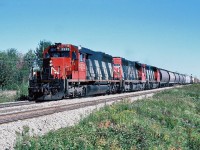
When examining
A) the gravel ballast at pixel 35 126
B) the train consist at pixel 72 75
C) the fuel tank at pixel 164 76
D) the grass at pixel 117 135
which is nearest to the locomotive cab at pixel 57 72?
the train consist at pixel 72 75

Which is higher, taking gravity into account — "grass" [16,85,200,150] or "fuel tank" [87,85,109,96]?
"fuel tank" [87,85,109,96]

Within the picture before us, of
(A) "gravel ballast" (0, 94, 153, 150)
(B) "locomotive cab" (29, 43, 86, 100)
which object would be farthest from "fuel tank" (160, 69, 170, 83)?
(A) "gravel ballast" (0, 94, 153, 150)

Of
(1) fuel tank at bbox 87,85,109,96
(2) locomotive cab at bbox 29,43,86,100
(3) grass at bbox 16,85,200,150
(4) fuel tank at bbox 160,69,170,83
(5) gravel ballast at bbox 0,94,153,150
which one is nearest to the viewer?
(3) grass at bbox 16,85,200,150

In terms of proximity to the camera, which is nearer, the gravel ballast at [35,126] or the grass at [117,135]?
the grass at [117,135]

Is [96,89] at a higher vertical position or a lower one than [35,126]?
higher

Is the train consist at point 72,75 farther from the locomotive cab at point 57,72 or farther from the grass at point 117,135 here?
the grass at point 117,135

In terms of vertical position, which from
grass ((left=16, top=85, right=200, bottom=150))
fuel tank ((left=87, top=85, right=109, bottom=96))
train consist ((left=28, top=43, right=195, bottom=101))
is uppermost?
train consist ((left=28, top=43, right=195, bottom=101))

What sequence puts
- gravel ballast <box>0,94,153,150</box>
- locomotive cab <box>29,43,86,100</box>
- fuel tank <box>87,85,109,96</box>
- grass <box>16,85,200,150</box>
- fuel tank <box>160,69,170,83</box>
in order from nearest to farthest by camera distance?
1. grass <box>16,85,200,150</box>
2. gravel ballast <box>0,94,153,150</box>
3. locomotive cab <box>29,43,86,100</box>
4. fuel tank <box>87,85,109,96</box>
5. fuel tank <box>160,69,170,83</box>

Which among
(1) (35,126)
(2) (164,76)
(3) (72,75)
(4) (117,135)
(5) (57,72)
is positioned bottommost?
(4) (117,135)

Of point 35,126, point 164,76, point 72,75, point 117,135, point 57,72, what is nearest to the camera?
point 117,135

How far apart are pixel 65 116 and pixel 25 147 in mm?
5446

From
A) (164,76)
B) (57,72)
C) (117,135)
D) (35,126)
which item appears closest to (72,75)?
(57,72)

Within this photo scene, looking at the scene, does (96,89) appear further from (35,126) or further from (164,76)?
(164,76)

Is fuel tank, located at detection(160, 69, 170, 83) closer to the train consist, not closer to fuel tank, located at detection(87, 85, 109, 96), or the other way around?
the train consist
